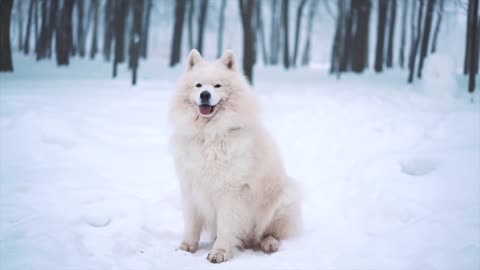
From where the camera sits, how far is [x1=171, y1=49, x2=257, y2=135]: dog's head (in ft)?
12.1

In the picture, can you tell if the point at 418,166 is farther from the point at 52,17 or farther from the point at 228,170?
the point at 52,17

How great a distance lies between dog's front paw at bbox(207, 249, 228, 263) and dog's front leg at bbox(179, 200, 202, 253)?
327 mm

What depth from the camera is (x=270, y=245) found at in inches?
145

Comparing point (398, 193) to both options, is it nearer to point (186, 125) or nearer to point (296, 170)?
point (296, 170)

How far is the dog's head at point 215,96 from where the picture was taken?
369 cm

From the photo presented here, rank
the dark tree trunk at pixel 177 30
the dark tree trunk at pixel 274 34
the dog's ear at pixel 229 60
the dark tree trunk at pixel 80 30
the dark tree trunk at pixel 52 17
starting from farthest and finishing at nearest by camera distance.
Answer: the dark tree trunk at pixel 274 34 < the dark tree trunk at pixel 80 30 < the dark tree trunk at pixel 177 30 < the dark tree trunk at pixel 52 17 < the dog's ear at pixel 229 60

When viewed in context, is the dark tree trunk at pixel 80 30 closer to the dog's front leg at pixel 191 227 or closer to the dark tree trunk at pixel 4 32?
the dark tree trunk at pixel 4 32

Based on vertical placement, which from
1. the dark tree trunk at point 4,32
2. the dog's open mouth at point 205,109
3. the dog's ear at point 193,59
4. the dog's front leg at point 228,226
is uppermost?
the dark tree trunk at point 4,32

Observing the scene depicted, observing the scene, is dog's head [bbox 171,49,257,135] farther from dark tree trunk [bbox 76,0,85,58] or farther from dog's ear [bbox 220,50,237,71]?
dark tree trunk [bbox 76,0,85,58]

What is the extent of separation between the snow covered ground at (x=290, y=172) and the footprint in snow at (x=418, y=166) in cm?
1

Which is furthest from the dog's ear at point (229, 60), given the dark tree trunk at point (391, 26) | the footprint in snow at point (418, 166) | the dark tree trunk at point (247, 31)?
the dark tree trunk at point (391, 26)

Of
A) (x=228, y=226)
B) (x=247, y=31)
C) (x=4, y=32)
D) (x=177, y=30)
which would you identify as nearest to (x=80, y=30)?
(x=177, y=30)

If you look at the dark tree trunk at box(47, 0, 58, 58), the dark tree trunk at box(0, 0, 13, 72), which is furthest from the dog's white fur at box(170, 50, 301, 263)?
the dark tree trunk at box(47, 0, 58, 58)

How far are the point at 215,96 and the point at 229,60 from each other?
1.71 feet
